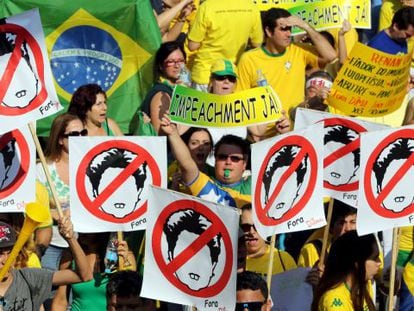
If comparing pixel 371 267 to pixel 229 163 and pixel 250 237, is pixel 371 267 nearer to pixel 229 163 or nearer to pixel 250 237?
pixel 250 237

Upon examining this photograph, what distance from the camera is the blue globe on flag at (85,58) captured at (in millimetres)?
14633

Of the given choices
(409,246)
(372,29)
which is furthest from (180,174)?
(372,29)

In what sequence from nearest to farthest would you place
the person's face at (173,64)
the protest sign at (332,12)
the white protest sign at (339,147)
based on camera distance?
1. the white protest sign at (339,147)
2. the person's face at (173,64)
3. the protest sign at (332,12)

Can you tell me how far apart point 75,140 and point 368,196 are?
1.94m

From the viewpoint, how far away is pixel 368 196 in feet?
38.4

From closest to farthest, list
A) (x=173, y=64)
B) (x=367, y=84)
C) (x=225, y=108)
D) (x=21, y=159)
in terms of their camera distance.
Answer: (x=21, y=159), (x=225, y=108), (x=367, y=84), (x=173, y=64)

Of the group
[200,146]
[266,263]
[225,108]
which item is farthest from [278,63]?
[266,263]

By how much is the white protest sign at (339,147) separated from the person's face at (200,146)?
122 cm

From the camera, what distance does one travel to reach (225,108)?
1286cm

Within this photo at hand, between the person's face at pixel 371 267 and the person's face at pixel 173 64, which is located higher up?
the person's face at pixel 173 64

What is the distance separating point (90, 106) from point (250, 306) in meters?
2.91

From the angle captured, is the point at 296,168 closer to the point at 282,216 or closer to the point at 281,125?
the point at 282,216

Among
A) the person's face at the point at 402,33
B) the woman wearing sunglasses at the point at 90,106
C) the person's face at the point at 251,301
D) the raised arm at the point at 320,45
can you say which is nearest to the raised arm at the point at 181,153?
the woman wearing sunglasses at the point at 90,106

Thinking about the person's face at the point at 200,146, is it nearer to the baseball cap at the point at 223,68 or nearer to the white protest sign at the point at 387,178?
the baseball cap at the point at 223,68
